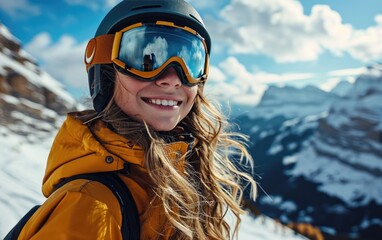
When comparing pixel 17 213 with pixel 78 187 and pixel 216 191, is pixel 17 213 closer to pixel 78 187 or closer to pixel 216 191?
pixel 216 191

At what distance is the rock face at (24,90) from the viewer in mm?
18737

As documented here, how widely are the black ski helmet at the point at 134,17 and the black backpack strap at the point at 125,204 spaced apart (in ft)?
2.03

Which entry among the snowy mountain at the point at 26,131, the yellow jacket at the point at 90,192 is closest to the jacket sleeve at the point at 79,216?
the yellow jacket at the point at 90,192

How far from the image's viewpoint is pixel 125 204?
160 cm

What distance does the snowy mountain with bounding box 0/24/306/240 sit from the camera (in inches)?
239

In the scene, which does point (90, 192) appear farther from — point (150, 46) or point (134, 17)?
point (134, 17)

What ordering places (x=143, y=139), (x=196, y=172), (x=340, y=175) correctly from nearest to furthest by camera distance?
(x=143, y=139) → (x=196, y=172) → (x=340, y=175)

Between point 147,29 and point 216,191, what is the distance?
1174mm

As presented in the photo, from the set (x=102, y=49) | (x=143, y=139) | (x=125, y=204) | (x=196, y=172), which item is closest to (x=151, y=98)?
(x=143, y=139)

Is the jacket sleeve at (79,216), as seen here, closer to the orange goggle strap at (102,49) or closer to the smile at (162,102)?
the smile at (162,102)

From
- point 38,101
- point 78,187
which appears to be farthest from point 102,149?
point 38,101

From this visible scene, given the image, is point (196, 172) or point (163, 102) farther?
point (196, 172)

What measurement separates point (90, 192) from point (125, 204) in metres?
0.16

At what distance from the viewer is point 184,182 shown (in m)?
2.10
